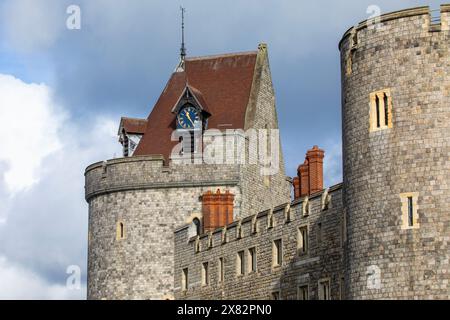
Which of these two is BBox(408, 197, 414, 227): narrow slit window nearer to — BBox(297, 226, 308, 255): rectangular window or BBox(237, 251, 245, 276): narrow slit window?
BBox(297, 226, 308, 255): rectangular window

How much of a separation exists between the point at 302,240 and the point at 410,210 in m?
12.0

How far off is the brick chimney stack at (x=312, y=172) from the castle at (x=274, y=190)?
Result: 6cm

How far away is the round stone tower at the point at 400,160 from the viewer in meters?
39.9

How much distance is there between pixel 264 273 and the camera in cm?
5491

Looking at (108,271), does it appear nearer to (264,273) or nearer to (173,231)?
(173,231)

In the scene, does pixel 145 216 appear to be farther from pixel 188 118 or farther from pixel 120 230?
pixel 188 118

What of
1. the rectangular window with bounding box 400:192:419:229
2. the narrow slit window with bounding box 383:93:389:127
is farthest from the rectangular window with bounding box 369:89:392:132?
the rectangular window with bounding box 400:192:419:229

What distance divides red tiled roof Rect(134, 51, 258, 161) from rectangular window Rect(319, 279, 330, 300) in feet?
57.8

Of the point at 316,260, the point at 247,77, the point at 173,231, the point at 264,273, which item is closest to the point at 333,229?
the point at 316,260

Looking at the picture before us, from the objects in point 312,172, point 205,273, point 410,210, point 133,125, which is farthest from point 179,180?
point 410,210

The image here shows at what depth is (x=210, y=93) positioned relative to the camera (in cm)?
6831

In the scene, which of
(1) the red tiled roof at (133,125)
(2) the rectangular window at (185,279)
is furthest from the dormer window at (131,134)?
(2) the rectangular window at (185,279)
